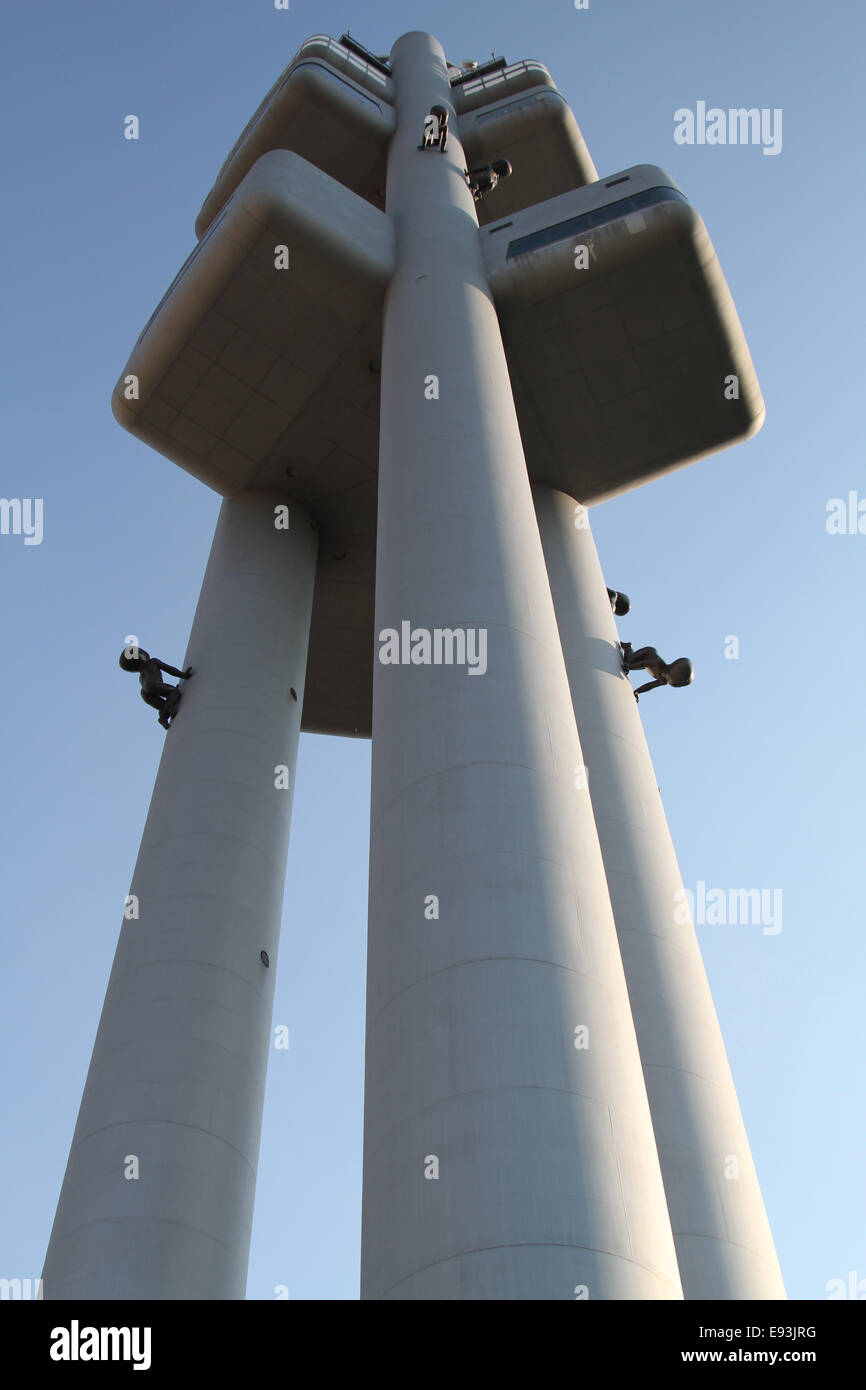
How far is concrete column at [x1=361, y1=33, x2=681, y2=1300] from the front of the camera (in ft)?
25.2

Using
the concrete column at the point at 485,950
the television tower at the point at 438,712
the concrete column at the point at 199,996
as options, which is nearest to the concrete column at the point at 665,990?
the television tower at the point at 438,712

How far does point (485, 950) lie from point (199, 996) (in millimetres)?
7889

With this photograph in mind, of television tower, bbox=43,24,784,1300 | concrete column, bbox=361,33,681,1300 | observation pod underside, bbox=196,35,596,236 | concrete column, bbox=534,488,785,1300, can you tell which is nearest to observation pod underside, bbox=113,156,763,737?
television tower, bbox=43,24,784,1300

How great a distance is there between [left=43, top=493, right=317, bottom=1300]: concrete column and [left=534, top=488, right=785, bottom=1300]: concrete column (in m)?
5.31

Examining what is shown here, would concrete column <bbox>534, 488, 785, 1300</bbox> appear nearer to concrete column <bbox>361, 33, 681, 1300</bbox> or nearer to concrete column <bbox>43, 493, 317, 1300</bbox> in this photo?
concrete column <bbox>43, 493, 317, 1300</bbox>

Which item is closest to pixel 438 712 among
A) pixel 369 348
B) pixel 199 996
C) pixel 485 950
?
pixel 485 950

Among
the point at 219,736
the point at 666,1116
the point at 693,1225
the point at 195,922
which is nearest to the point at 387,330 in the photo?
the point at 219,736

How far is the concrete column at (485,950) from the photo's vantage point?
7668mm

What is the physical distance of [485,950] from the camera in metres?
9.23

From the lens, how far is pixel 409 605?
1267 cm

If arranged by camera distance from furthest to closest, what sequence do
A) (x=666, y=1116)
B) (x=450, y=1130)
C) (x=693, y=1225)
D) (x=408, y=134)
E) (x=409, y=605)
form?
(x=408, y=134), (x=666, y=1116), (x=693, y=1225), (x=409, y=605), (x=450, y=1130)

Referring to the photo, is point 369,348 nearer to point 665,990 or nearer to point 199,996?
point 199,996
